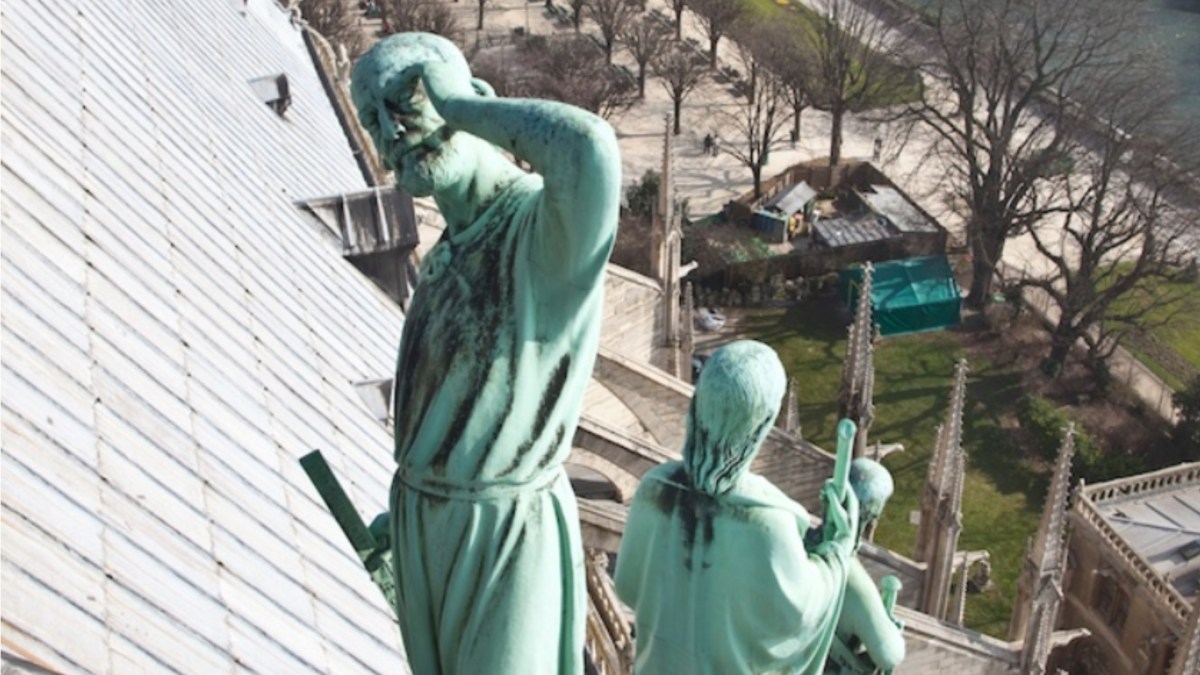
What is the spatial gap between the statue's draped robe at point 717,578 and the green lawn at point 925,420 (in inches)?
751

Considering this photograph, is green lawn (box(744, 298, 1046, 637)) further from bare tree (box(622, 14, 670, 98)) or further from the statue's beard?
the statue's beard

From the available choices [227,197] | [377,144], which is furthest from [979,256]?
[377,144]

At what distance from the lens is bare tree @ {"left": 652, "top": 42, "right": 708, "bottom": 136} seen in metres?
43.2

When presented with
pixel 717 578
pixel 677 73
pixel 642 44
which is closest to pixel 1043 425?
pixel 677 73

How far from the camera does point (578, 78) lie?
41.4 meters

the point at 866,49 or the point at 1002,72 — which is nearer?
the point at 1002,72

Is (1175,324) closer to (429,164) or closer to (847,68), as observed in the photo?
(847,68)

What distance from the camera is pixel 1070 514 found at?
68.4 ft

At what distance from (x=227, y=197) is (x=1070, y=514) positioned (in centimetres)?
1469

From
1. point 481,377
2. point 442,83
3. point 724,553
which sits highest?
point 442,83

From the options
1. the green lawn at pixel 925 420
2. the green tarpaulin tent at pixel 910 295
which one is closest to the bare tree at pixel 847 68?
the green tarpaulin tent at pixel 910 295

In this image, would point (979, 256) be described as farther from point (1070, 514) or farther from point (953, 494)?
point (953, 494)

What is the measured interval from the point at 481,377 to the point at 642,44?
1713 inches

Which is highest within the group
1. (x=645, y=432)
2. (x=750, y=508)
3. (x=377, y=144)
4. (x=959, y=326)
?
(x=377, y=144)
